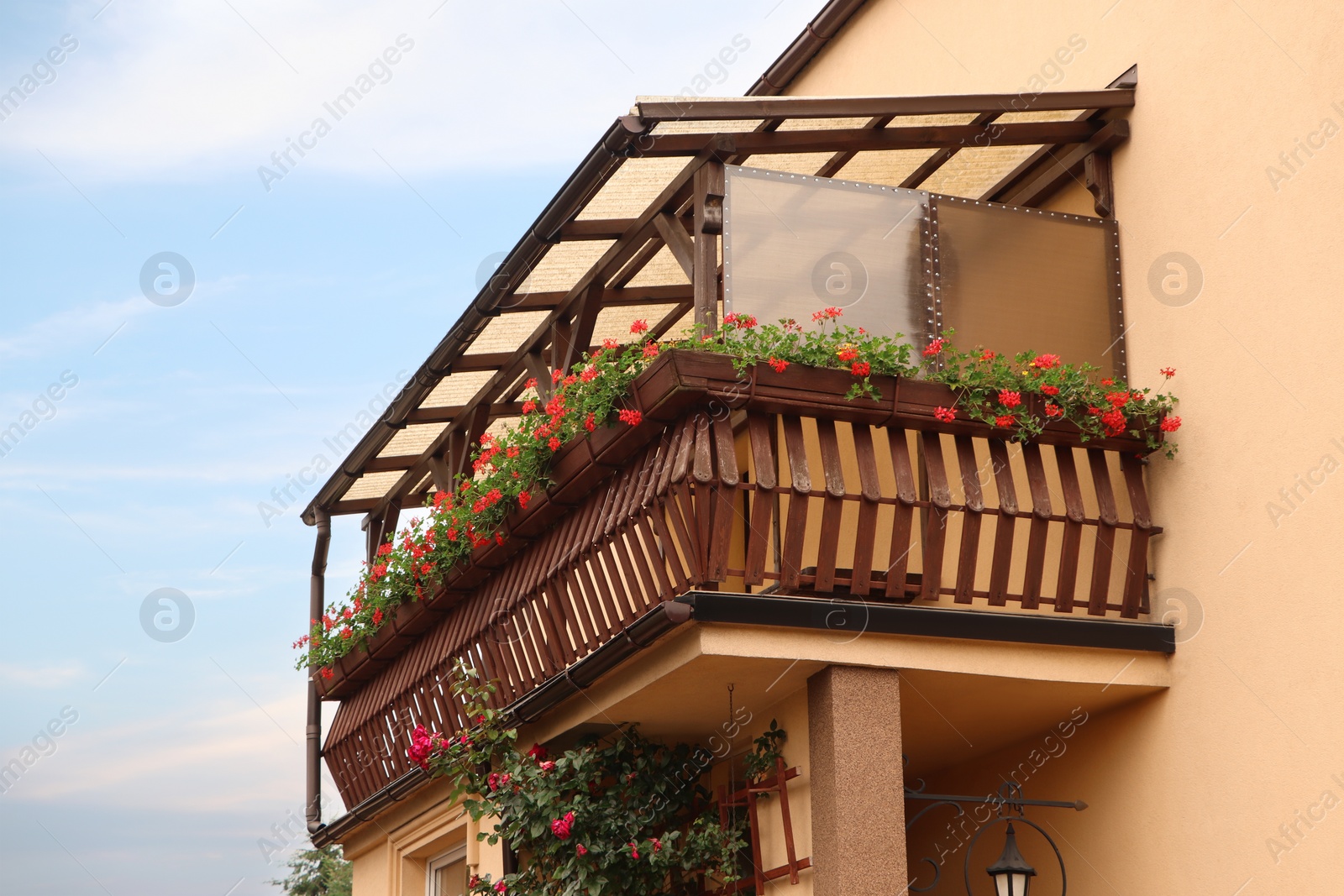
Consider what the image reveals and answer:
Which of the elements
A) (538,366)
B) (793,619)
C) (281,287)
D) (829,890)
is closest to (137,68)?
(281,287)

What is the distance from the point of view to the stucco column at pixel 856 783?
6551 millimetres

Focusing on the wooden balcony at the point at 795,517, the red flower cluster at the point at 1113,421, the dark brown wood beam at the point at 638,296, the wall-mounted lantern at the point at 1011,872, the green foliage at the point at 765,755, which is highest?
the dark brown wood beam at the point at 638,296

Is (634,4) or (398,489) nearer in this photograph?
(634,4)

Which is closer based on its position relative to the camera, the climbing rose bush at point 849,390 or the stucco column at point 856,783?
the stucco column at point 856,783

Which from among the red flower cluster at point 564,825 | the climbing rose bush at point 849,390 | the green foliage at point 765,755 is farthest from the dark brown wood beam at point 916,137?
the red flower cluster at point 564,825

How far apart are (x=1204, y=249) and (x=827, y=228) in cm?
198

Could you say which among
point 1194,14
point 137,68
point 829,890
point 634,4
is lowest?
point 829,890

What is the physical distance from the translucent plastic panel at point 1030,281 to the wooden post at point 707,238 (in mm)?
1269

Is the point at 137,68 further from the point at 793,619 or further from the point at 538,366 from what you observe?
the point at 793,619

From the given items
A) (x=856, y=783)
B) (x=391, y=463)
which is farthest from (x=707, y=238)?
(x=391, y=463)

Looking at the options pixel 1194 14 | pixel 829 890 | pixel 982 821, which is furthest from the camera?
pixel 982 821

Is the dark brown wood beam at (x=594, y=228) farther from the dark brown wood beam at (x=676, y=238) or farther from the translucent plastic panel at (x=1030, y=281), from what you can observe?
the translucent plastic panel at (x=1030, y=281)

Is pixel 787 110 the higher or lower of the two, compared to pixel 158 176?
lower

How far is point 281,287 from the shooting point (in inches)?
612
